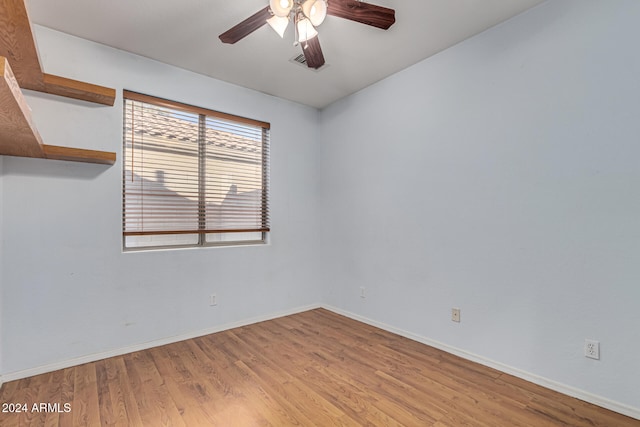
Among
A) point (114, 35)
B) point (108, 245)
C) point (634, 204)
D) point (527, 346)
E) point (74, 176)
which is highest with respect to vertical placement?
point (114, 35)

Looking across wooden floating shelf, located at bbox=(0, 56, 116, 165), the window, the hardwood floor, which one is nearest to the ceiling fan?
wooden floating shelf, located at bbox=(0, 56, 116, 165)

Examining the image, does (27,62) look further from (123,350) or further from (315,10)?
(123,350)

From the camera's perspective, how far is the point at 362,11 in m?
1.73

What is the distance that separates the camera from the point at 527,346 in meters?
2.21

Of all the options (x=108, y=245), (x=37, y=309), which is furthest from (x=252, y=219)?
(x=37, y=309)

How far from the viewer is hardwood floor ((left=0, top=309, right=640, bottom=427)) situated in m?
1.79

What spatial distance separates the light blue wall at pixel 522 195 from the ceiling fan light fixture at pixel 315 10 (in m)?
1.52

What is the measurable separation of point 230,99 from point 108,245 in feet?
6.29

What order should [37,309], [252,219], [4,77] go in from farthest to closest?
[252,219] < [37,309] < [4,77]

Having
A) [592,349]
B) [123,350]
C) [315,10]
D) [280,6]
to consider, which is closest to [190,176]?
[123,350]

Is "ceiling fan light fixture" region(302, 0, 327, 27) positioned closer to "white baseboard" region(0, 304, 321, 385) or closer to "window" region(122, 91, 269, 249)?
"window" region(122, 91, 269, 249)

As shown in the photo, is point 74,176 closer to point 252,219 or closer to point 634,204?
point 252,219

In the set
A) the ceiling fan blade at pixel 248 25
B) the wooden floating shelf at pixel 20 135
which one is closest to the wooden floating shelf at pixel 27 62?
the wooden floating shelf at pixel 20 135

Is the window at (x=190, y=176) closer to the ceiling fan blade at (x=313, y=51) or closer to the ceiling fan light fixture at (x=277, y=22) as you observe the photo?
the ceiling fan blade at (x=313, y=51)
